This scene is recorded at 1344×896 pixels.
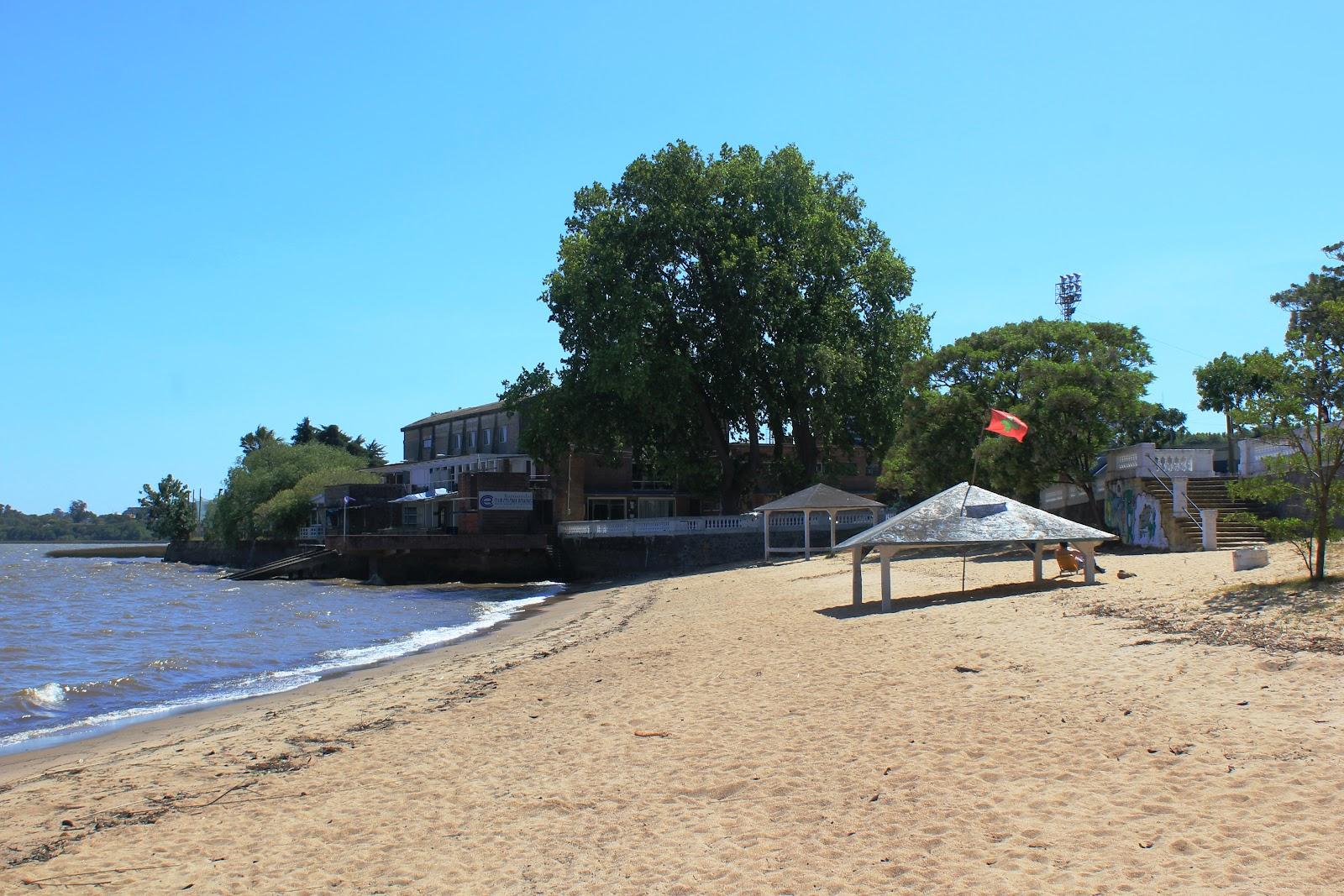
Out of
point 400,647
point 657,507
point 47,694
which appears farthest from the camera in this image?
point 657,507

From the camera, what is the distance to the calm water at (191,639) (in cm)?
1591

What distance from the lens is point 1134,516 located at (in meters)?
27.9

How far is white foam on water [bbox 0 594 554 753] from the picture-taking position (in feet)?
45.0

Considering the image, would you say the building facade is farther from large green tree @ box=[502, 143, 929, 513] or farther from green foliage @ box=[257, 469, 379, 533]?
green foliage @ box=[257, 469, 379, 533]

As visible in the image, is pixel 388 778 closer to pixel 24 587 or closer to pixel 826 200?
pixel 826 200

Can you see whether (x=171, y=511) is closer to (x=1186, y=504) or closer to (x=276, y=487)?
(x=276, y=487)

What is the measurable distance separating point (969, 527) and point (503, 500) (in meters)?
34.3

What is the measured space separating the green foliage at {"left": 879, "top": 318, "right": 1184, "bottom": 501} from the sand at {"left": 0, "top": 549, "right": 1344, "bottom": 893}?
14829 mm

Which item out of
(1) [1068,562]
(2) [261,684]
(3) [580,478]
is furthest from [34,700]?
(3) [580,478]

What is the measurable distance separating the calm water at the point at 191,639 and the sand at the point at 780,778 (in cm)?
300

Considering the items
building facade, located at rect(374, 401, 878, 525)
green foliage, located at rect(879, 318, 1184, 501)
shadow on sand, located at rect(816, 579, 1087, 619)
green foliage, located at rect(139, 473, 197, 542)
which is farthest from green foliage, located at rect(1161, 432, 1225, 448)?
green foliage, located at rect(139, 473, 197, 542)

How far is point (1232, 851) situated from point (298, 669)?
55.3ft

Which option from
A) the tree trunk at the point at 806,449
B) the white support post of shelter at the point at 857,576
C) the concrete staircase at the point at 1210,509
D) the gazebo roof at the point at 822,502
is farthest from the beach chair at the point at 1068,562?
the tree trunk at the point at 806,449

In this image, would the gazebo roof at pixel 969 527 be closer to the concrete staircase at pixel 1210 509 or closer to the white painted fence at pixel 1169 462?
the concrete staircase at pixel 1210 509
